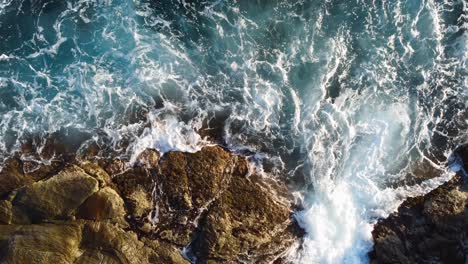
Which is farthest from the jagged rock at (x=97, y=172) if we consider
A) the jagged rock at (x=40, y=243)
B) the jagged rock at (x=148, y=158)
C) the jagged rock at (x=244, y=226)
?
the jagged rock at (x=244, y=226)

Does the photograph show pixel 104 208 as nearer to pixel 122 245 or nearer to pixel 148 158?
pixel 122 245

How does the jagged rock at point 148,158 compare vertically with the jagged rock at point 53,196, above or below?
above

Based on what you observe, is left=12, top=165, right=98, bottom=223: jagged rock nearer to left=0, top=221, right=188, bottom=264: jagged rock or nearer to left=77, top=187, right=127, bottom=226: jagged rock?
left=77, top=187, right=127, bottom=226: jagged rock

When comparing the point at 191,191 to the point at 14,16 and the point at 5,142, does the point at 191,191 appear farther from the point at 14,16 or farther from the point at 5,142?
the point at 14,16

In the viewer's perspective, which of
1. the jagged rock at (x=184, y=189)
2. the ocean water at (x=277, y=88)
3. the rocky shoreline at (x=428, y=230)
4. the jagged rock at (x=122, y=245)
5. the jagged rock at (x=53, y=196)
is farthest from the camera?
the ocean water at (x=277, y=88)

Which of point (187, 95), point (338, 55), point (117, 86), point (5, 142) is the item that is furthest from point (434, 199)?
point (5, 142)

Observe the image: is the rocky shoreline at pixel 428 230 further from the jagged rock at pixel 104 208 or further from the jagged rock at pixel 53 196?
the jagged rock at pixel 53 196

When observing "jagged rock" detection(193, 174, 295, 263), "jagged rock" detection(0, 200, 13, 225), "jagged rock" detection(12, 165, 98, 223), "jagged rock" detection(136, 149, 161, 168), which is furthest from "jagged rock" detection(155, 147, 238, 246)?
"jagged rock" detection(0, 200, 13, 225)
